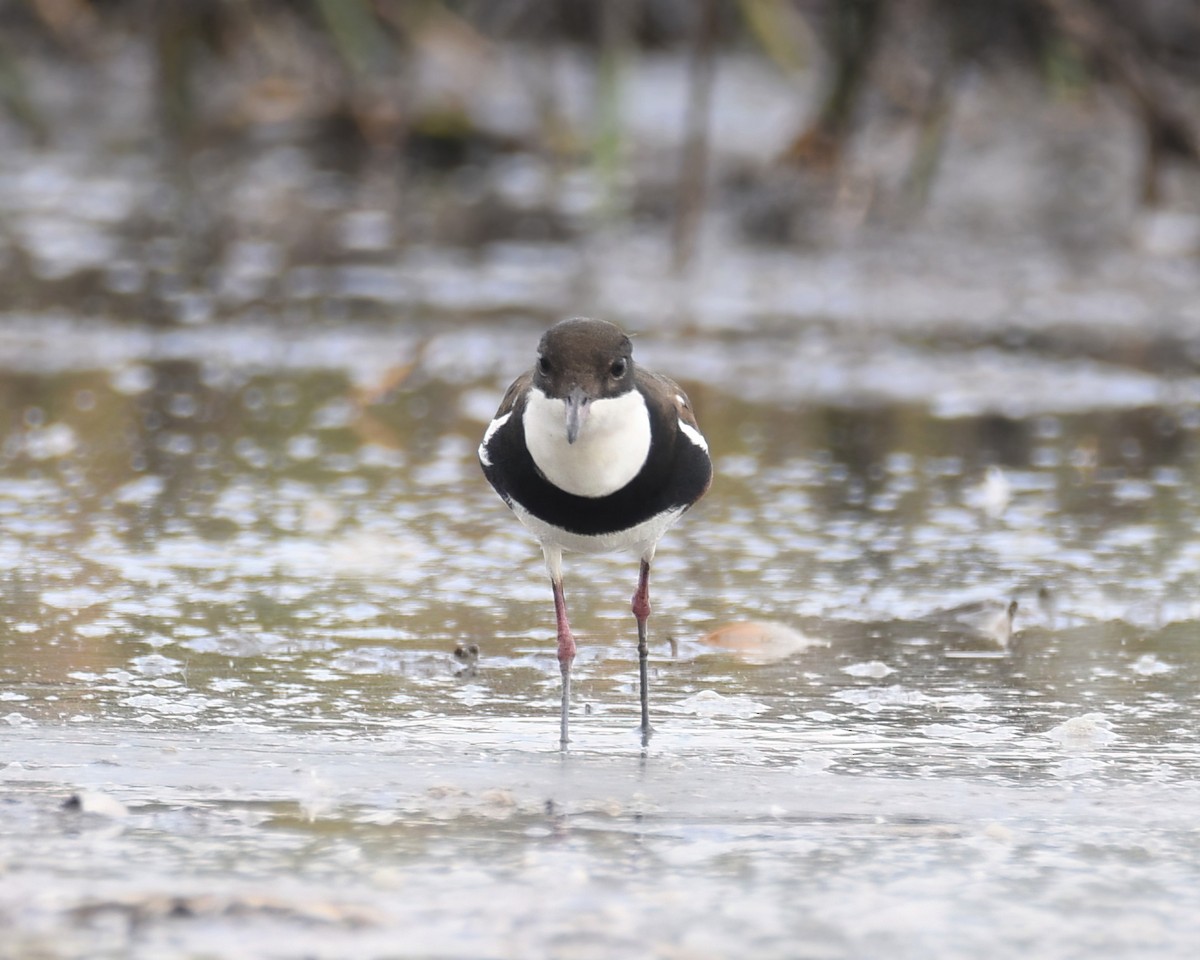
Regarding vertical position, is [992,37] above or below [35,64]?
below

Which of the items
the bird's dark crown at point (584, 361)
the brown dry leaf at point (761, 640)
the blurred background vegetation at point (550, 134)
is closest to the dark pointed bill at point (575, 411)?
the bird's dark crown at point (584, 361)

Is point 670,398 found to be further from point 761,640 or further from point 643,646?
point 761,640

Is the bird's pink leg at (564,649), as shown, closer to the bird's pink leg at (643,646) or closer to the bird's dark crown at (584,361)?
the bird's pink leg at (643,646)

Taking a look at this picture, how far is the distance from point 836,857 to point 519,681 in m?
1.53

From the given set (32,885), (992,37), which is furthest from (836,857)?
(992,37)

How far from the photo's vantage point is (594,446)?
4.84 meters

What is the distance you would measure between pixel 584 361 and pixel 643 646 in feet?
2.60

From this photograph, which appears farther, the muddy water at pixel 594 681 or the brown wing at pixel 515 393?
the brown wing at pixel 515 393

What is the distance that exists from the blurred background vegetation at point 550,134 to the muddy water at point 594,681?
2733 mm

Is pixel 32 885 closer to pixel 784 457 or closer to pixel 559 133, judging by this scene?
pixel 784 457

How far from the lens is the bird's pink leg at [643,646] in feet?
16.1

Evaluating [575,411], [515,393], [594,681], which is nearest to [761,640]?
[594,681]

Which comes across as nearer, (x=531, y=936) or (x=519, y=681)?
(x=531, y=936)

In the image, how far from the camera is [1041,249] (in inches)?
487
